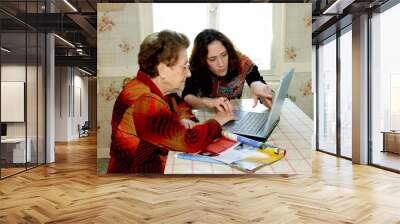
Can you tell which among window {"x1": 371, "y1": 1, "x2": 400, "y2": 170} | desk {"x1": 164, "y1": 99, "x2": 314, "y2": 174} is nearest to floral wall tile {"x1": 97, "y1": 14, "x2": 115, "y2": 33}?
desk {"x1": 164, "y1": 99, "x2": 314, "y2": 174}

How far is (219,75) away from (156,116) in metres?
1.15

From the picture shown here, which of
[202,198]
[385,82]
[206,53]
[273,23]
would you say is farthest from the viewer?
[385,82]

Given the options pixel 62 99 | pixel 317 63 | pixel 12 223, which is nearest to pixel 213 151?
pixel 12 223

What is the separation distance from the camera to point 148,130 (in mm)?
5910

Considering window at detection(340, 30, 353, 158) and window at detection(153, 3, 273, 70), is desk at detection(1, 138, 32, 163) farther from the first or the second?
window at detection(340, 30, 353, 158)

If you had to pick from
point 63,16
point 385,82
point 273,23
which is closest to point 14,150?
point 63,16

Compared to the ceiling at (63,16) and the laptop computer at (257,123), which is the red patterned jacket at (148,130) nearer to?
the laptop computer at (257,123)

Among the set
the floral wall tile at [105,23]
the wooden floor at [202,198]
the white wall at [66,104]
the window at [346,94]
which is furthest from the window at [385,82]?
the white wall at [66,104]

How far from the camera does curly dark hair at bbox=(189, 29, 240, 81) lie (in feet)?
20.3

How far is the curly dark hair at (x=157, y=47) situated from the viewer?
6.11m

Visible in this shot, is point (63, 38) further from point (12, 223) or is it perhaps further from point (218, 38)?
point (12, 223)

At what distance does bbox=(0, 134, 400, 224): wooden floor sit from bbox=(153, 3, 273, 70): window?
1.94 metres

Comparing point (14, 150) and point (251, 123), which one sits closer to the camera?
point (251, 123)

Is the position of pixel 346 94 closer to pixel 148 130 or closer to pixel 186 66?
pixel 186 66
